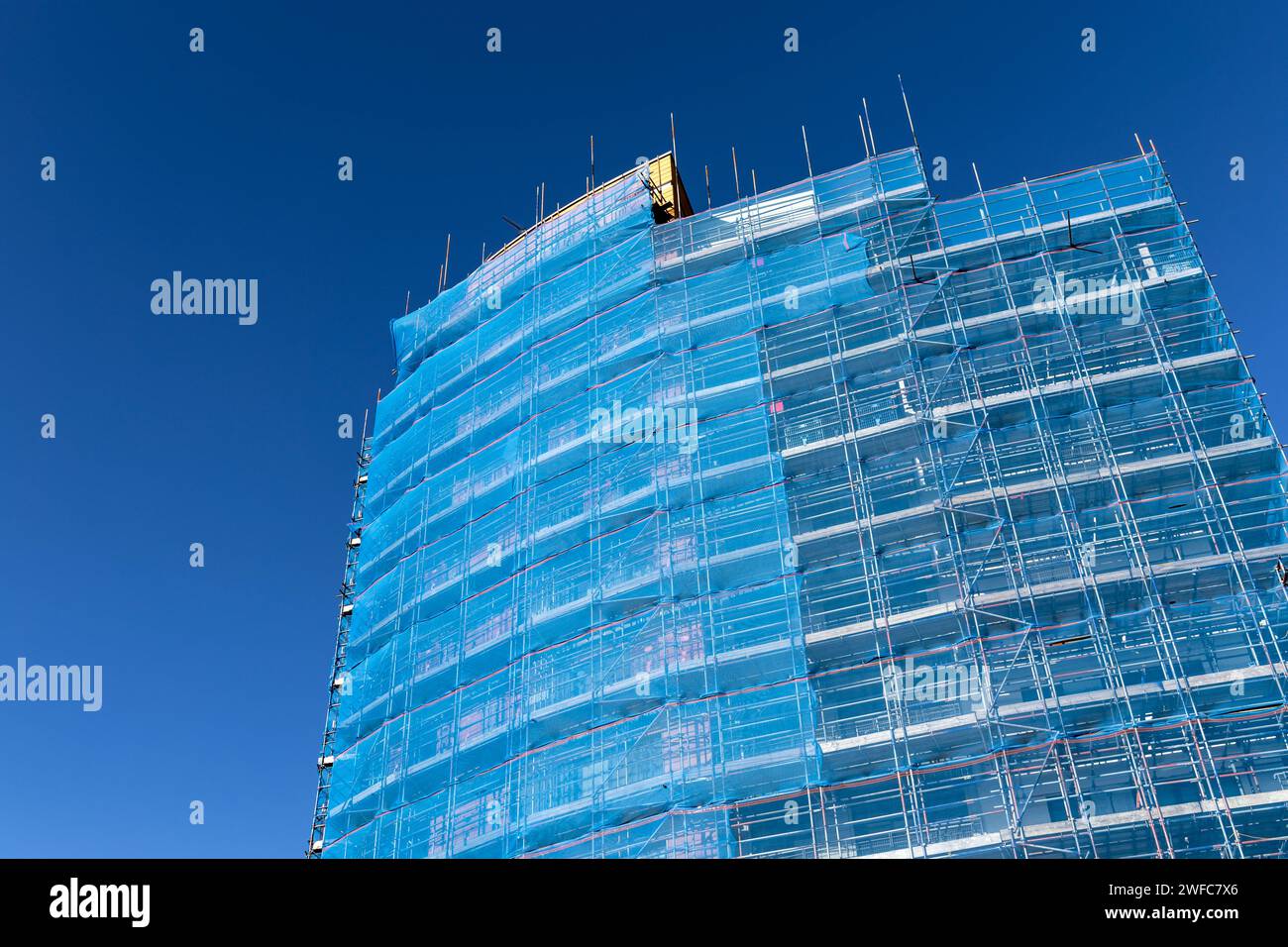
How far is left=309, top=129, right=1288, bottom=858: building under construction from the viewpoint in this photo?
1557 centimetres

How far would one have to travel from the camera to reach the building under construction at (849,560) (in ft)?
51.1

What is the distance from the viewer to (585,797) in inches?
703

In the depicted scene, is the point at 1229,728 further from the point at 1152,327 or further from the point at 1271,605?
the point at 1152,327

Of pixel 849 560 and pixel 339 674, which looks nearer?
pixel 849 560

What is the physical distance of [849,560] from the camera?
715 inches

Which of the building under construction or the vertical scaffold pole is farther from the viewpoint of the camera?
the vertical scaffold pole

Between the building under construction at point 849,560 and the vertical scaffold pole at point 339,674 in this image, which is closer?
the building under construction at point 849,560
